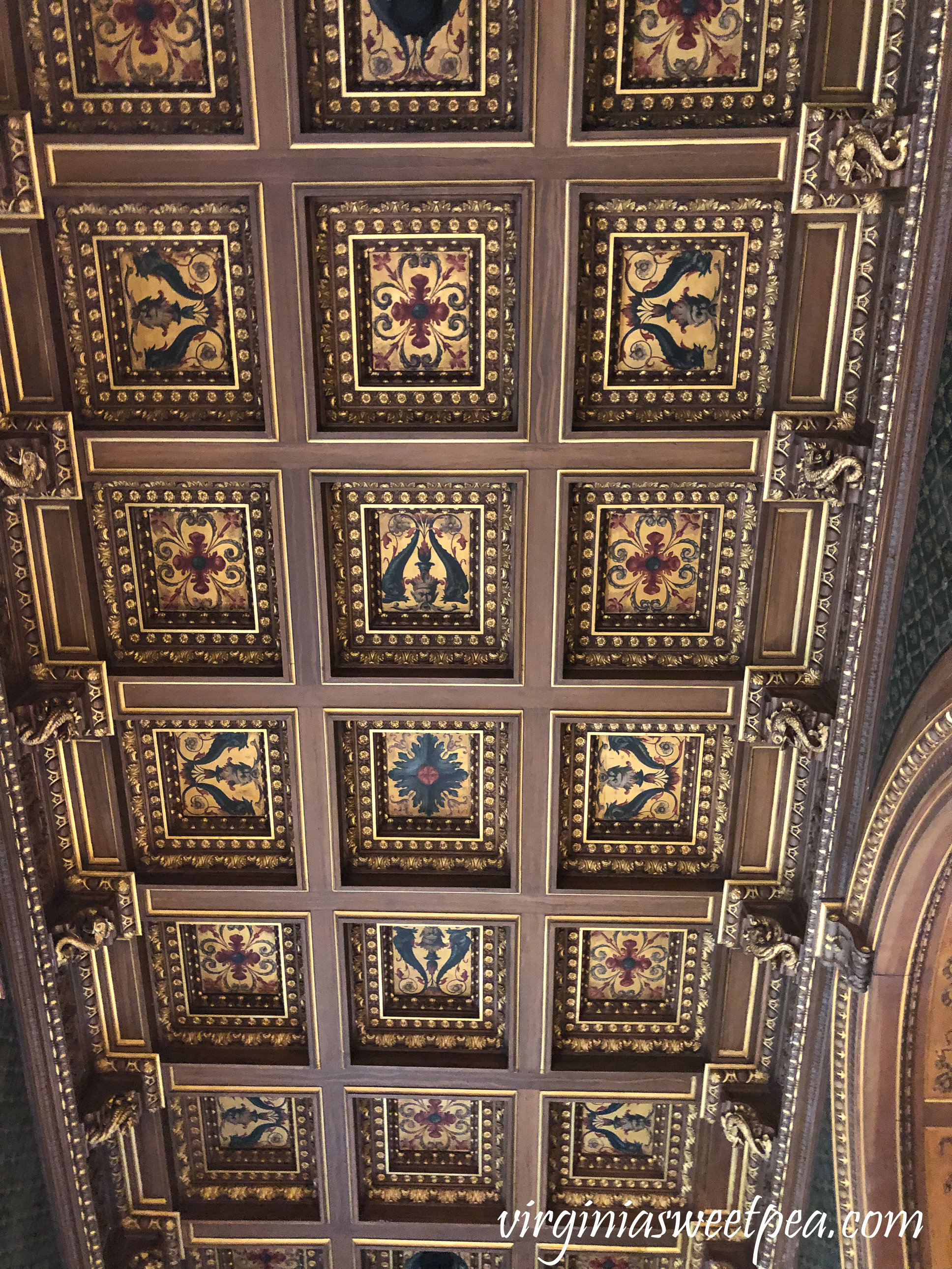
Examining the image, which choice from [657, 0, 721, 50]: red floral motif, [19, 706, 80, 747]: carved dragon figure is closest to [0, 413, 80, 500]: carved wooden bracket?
[19, 706, 80, 747]: carved dragon figure

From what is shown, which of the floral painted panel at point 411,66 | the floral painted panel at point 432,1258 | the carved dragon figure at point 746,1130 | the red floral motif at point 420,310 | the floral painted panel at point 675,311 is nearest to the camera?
the floral painted panel at point 411,66

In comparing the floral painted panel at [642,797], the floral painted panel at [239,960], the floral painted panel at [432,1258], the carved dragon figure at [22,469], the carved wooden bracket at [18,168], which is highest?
the carved wooden bracket at [18,168]

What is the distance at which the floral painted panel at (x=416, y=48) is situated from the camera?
5.11 metres

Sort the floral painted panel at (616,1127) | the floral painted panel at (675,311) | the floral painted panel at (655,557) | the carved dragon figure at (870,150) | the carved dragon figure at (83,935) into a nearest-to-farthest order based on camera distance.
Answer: the carved dragon figure at (870,150), the floral painted panel at (675,311), the floral painted panel at (655,557), the carved dragon figure at (83,935), the floral painted panel at (616,1127)

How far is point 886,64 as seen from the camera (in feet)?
16.3

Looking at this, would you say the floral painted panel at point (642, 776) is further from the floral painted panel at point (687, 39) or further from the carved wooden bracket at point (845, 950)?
the floral painted panel at point (687, 39)

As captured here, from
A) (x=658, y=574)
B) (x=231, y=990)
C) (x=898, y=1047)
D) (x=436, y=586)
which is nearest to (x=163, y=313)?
(x=436, y=586)

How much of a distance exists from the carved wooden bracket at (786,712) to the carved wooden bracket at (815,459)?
1.17 metres

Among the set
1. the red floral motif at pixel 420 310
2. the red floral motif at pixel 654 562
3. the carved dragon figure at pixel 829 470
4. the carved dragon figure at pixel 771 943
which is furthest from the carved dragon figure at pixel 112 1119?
the carved dragon figure at pixel 829 470

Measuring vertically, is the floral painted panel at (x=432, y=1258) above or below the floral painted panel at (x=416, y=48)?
below

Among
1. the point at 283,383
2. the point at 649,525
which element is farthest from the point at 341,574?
the point at 649,525

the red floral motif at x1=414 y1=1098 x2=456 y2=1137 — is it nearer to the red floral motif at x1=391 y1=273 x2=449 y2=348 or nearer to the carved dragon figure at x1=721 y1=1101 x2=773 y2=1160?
the carved dragon figure at x1=721 y1=1101 x2=773 y2=1160

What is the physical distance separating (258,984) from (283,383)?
4.32 metres

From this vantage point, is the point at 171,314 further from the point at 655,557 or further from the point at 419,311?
the point at 655,557
